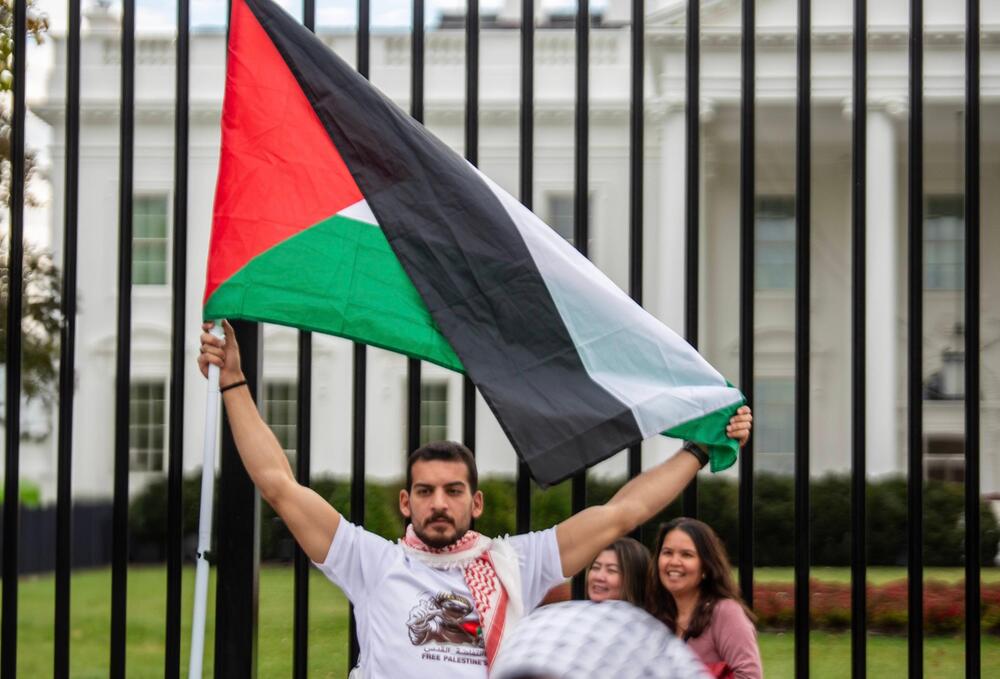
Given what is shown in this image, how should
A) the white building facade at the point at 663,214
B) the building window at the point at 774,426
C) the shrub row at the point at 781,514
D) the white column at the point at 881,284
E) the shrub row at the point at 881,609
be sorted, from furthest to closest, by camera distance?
the building window at the point at 774,426
the white building facade at the point at 663,214
the white column at the point at 881,284
the shrub row at the point at 781,514
the shrub row at the point at 881,609

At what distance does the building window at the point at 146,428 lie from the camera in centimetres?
2587

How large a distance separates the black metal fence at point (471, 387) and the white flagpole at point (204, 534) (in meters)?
0.50

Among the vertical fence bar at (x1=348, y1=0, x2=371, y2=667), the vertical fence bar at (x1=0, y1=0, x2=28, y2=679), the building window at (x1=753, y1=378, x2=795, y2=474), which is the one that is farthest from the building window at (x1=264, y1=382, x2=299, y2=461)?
the vertical fence bar at (x1=348, y1=0, x2=371, y2=667)

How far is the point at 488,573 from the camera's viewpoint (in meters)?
3.46

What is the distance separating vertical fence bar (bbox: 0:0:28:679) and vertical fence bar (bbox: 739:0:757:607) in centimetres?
219

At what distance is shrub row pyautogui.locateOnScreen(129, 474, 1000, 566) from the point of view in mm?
15570

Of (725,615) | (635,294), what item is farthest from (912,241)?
(725,615)

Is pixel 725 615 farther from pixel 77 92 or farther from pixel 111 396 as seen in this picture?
pixel 111 396

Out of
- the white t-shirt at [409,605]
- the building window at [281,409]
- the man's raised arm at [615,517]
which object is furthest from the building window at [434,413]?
the white t-shirt at [409,605]

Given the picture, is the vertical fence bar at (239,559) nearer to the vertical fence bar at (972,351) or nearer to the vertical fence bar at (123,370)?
the vertical fence bar at (123,370)

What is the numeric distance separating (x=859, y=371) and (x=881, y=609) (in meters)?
9.74

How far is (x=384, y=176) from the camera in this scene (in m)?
3.94

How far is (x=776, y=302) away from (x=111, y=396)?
13.0m

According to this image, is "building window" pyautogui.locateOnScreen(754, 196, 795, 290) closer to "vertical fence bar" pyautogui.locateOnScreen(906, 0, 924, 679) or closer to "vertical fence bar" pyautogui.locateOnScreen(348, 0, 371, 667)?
"vertical fence bar" pyautogui.locateOnScreen(906, 0, 924, 679)
